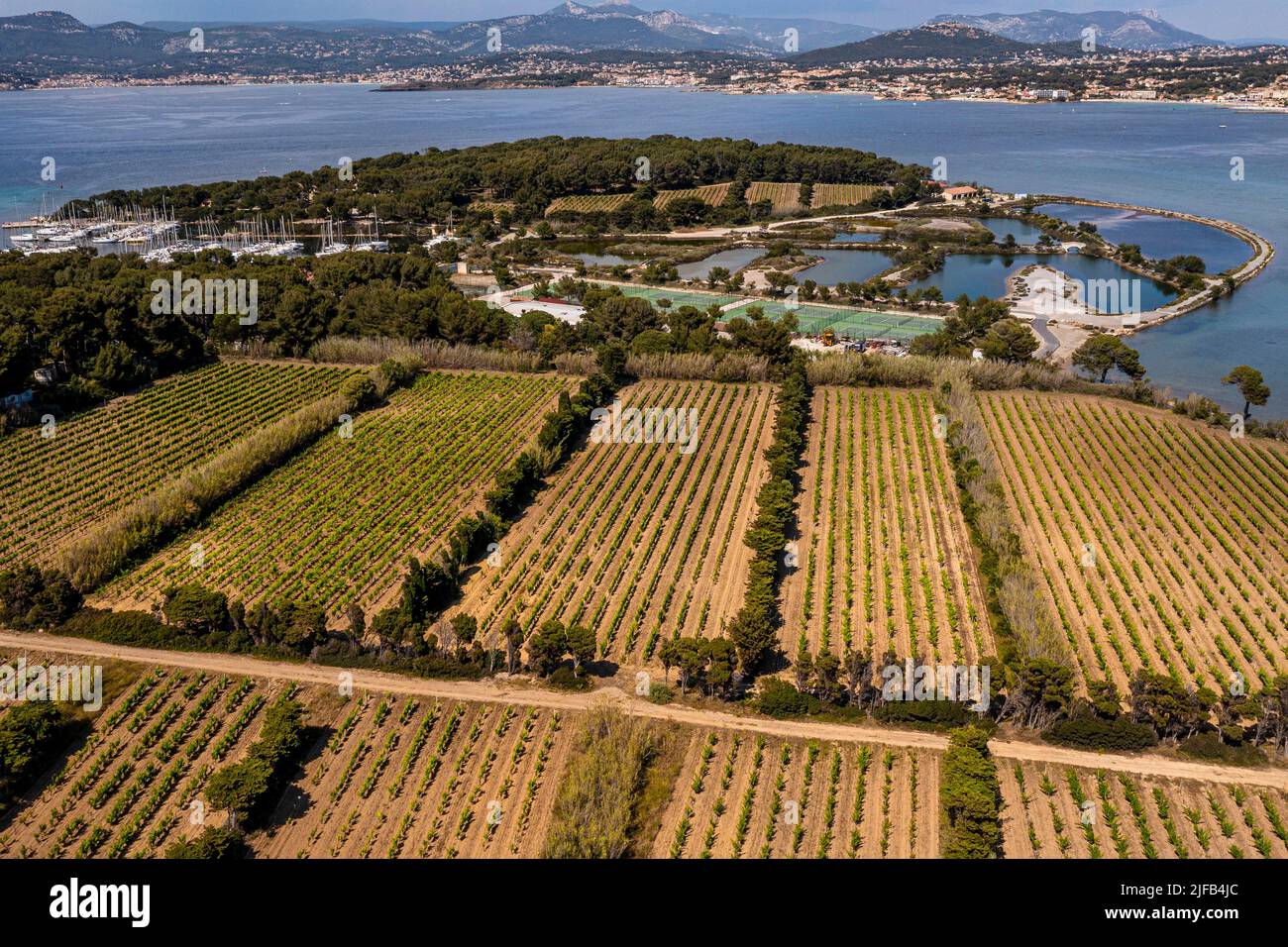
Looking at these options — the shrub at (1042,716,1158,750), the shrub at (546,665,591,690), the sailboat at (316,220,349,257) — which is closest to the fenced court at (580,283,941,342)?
the sailboat at (316,220,349,257)

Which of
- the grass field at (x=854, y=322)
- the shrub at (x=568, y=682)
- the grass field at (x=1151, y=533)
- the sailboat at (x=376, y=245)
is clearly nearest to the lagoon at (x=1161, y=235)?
the grass field at (x=854, y=322)

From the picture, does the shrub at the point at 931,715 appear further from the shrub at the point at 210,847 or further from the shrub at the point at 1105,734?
the shrub at the point at 210,847

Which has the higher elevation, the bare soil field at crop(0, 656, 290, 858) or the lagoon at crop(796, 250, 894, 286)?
the lagoon at crop(796, 250, 894, 286)

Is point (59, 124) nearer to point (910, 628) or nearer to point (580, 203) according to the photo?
point (580, 203)

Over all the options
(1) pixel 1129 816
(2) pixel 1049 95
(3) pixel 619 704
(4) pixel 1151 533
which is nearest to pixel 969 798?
(1) pixel 1129 816

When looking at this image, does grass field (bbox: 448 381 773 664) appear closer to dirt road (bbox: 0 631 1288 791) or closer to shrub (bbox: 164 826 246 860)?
dirt road (bbox: 0 631 1288 791)

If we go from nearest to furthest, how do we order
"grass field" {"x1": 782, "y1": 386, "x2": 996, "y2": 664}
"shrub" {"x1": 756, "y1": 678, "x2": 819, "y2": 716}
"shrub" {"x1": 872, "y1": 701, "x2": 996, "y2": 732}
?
"shrub" {"x1": 872, "y1": 701, "x2": 996, "y2": 732}
"shrub" {"x1": 756, "y1": 678, "x2": 819, "y2": 716}
"grass field" {"x1": 782, "y1": 386, "x2": 996, "y2": 664}

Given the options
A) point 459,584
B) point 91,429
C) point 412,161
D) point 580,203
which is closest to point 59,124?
point 412,161

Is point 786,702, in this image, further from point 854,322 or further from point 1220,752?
point 854,322
